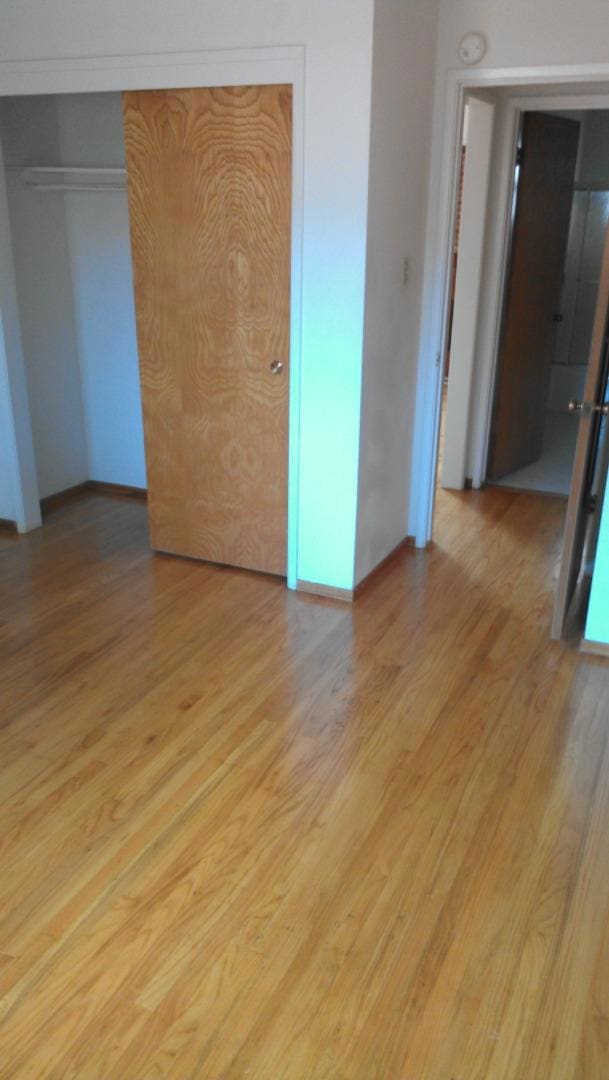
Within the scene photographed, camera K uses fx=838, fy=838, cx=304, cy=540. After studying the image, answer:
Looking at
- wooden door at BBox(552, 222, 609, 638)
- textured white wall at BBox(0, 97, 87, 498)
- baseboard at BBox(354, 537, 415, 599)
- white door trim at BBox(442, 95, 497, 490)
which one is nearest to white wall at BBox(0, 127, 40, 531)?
textured white wall at BBox(0, 97, 87, 498)

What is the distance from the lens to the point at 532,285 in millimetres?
5031

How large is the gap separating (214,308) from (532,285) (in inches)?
94.0

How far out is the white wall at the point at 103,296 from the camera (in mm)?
4238

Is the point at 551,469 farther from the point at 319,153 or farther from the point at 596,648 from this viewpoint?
the point at 319,153

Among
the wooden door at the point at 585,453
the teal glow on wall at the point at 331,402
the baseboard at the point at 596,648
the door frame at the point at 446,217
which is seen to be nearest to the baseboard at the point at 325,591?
the teal glow on wall at the point at 331,402

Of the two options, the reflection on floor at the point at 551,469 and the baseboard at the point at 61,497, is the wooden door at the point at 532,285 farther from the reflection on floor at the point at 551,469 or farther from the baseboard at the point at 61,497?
the baseboard at the point at 61,497

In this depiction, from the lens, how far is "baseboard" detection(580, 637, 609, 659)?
319 cm

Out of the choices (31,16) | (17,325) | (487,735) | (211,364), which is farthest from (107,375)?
(487,735)

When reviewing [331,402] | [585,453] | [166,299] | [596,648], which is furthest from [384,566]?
[166,299]

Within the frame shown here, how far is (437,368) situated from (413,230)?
64 centimetres

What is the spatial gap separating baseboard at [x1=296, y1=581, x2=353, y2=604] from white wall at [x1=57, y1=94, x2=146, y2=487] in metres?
1.53

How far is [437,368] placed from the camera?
3.92 metres

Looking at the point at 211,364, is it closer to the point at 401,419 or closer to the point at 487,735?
the point at 401,419

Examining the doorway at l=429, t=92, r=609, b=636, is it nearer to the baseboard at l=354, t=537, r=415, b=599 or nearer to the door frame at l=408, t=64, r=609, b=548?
the door frame at l=408, t=64, r=609, b=548
